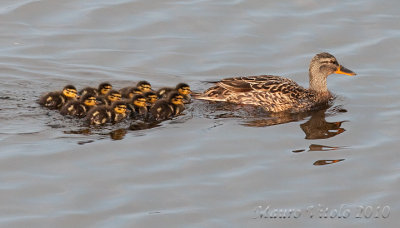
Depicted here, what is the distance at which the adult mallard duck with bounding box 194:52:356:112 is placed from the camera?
905cm

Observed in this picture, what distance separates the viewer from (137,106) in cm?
862

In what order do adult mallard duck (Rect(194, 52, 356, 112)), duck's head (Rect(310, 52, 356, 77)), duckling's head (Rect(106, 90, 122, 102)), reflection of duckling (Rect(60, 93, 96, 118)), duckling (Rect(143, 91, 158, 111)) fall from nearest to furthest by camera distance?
reflection of duckling (Rect(60, 93, 96, 118)), duckling's head (Rect(106, 90, 122, 102)), duckling (Rect(143, 91, 158, 111)), adult mallard duck (Rect(194, 52, 356, 112)), duck's head (Rect(310, 52, 356, 77))

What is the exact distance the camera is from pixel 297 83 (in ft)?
32.5

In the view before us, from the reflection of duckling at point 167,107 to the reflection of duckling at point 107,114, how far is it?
319mm

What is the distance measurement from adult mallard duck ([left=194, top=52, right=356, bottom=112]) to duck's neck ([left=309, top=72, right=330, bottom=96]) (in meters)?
0.06

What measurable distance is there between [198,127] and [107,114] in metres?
0.85

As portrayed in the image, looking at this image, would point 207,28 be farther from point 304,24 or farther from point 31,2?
point 31,2

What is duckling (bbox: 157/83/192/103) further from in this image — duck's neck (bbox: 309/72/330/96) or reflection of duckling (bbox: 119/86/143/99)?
duck's neck (bbox: 309/72/330/96)

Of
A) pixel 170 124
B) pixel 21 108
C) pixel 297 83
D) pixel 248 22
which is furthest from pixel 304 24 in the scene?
pixel 21 108

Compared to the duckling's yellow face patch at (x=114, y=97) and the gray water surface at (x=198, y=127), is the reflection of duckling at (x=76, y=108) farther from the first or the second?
the duckling's yellow face patch at (x=114, y=97)

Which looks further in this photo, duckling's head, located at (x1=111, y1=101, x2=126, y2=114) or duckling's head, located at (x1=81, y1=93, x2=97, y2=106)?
duckling's head, located at (x1=81, y1=93, x2=97, y2=106)

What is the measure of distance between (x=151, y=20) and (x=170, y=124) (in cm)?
316

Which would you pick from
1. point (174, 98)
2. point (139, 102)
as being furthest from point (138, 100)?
point (174, 98)

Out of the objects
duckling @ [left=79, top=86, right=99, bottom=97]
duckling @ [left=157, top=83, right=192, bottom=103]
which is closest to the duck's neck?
duckling @ [left=157, top=83, right=192, bottom=103]
